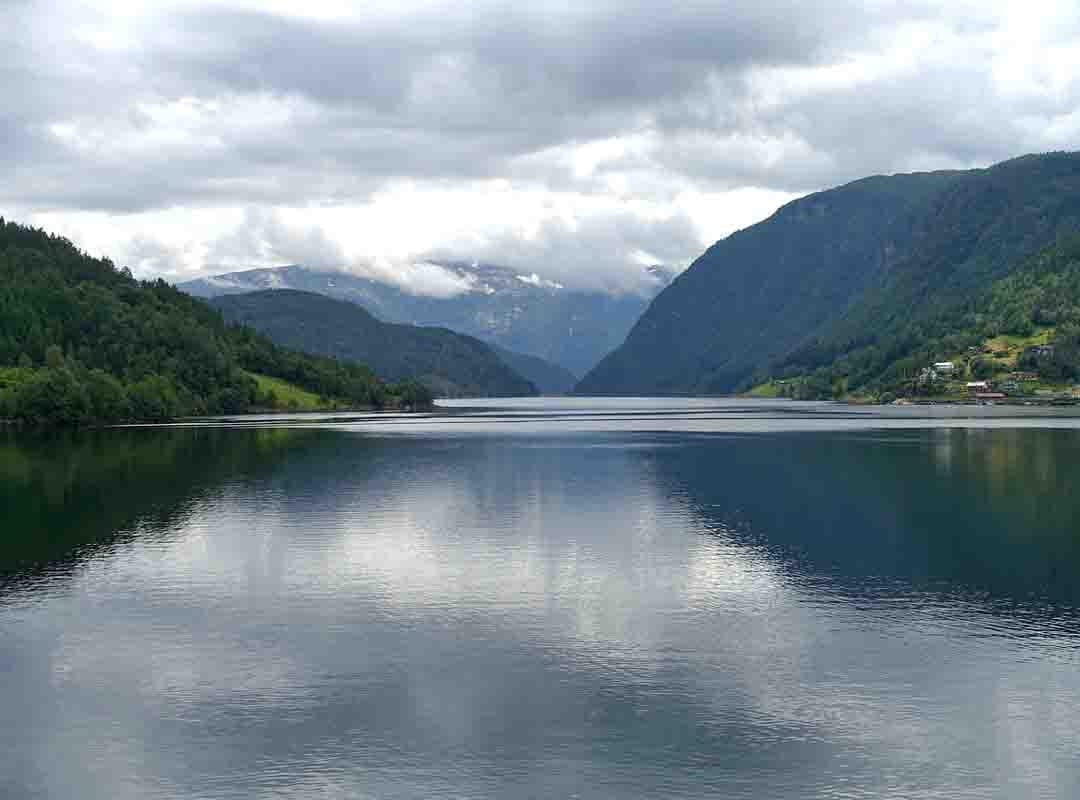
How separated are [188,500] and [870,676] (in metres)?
81.7

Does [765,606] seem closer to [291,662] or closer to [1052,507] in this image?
[291,662]

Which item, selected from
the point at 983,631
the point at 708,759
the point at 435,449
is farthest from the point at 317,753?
the point at 435,449

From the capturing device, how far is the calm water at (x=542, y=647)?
1444 inches

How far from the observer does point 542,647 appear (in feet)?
170

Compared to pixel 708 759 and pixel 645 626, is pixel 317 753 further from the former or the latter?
pixel 645 626

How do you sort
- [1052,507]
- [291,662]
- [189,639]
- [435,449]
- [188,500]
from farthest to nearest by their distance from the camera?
1. [435,449]
2. [188,500]
3. [1052,507]
4. [189,639]
5. [291,662]

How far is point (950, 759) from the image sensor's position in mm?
36969

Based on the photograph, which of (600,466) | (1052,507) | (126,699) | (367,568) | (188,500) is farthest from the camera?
(600,466)

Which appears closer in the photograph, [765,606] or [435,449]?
[765,606]

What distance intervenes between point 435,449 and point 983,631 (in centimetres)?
13925

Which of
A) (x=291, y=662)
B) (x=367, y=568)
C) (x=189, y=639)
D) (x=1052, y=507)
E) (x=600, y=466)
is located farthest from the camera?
(x=600, y=466)

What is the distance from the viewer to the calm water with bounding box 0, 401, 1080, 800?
120 feet

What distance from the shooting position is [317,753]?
37844 millimetres

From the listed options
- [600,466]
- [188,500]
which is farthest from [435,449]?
[188,500]
